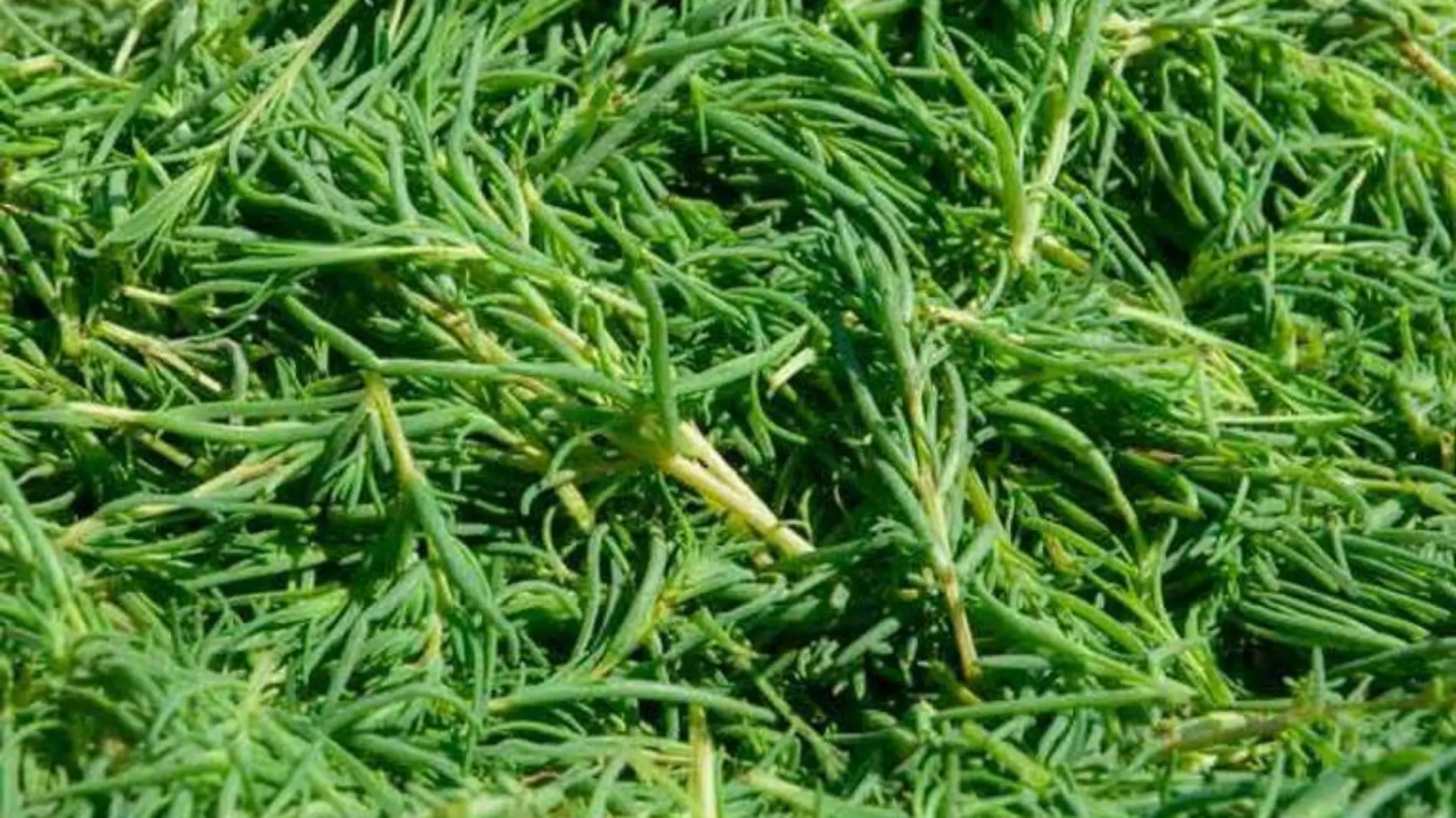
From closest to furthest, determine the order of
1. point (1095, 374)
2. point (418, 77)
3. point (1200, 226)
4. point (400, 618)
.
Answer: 1. point (400, 618)
2. point (1095, 374)
3. point (418, 77)
4. point (1200, 226)

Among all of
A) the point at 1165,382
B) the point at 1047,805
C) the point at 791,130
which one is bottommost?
the point at 1047,805

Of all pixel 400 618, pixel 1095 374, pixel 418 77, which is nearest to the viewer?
pixel 400 618

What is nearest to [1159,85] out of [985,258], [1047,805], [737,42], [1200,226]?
[1200,226]

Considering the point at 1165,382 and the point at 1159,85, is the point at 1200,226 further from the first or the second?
the point at 1165,382

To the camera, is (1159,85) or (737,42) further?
(1159,85)

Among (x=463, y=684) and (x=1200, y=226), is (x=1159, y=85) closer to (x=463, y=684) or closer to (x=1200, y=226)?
(x=1200, y=226)

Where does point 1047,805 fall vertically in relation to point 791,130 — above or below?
below

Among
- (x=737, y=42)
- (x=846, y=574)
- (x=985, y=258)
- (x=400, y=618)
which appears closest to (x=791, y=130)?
(x=737, y=42)
